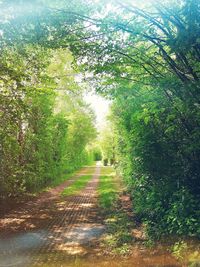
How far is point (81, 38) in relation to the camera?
26.7 ft

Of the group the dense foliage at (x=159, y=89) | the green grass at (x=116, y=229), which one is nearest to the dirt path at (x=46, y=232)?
the green grass at (x=116, y=229)

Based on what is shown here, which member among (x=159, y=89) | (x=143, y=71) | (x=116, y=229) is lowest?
(x=116, y=229)

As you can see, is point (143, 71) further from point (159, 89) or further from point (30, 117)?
point (30, 117)

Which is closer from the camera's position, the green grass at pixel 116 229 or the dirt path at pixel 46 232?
the dirt path at pixel 46 232

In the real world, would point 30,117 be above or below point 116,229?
above

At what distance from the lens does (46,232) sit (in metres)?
9.45

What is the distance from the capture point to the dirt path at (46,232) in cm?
735

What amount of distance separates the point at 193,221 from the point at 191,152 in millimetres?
1874

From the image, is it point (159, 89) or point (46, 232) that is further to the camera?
point (46, 232)

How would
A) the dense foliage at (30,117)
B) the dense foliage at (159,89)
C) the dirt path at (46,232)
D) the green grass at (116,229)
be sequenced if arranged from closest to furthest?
1. the dense foliage at (159,89)
2. the dirt path at (46,232)
3. the green grass at (116,229)
4. the dense foliage at (30,117)

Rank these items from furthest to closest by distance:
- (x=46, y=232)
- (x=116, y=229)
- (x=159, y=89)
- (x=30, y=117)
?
(x=30, y=117) < (x=116, y=229) < (x=46, y=232) < (x=159, y=89)

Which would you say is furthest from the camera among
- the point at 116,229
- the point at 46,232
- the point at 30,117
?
the point at 30,117

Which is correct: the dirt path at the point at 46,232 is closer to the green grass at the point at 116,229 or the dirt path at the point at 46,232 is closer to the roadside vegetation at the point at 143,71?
the green grass at the point at 116,229

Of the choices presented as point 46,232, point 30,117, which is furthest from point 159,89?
point 30,117
